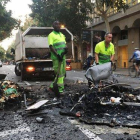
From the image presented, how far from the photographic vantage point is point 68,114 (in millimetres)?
4305

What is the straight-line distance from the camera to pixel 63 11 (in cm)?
2655

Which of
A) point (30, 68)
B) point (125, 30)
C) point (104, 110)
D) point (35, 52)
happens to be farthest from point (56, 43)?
point (125, 30)

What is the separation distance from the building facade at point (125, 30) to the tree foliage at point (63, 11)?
3456 millimetres

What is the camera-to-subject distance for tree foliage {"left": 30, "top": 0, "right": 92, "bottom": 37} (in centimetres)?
2577

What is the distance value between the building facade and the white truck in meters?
13.1

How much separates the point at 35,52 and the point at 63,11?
48.9 ft

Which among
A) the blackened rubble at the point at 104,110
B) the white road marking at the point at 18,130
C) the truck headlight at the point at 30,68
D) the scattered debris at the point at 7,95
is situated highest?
the truck headlight at the point at 30,68

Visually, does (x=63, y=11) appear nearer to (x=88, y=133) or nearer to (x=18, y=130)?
(x=18, y=130)

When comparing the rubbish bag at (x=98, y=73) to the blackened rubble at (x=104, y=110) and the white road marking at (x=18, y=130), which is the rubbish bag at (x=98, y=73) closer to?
the blackened rubble at (x=104, y=110)

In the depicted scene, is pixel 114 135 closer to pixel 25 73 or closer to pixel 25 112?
pixel 25 112

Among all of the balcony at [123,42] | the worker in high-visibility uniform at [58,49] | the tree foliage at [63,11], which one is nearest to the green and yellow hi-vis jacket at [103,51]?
the worker in high-visibility uniform at [58,49]

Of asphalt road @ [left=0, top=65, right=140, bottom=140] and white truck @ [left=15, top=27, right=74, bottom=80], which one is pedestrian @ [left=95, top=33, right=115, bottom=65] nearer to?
asphalt road @ [left=0, top=65, right=140, bottom=140]

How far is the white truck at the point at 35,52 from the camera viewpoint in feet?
37.9

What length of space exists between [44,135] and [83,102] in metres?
1.94
